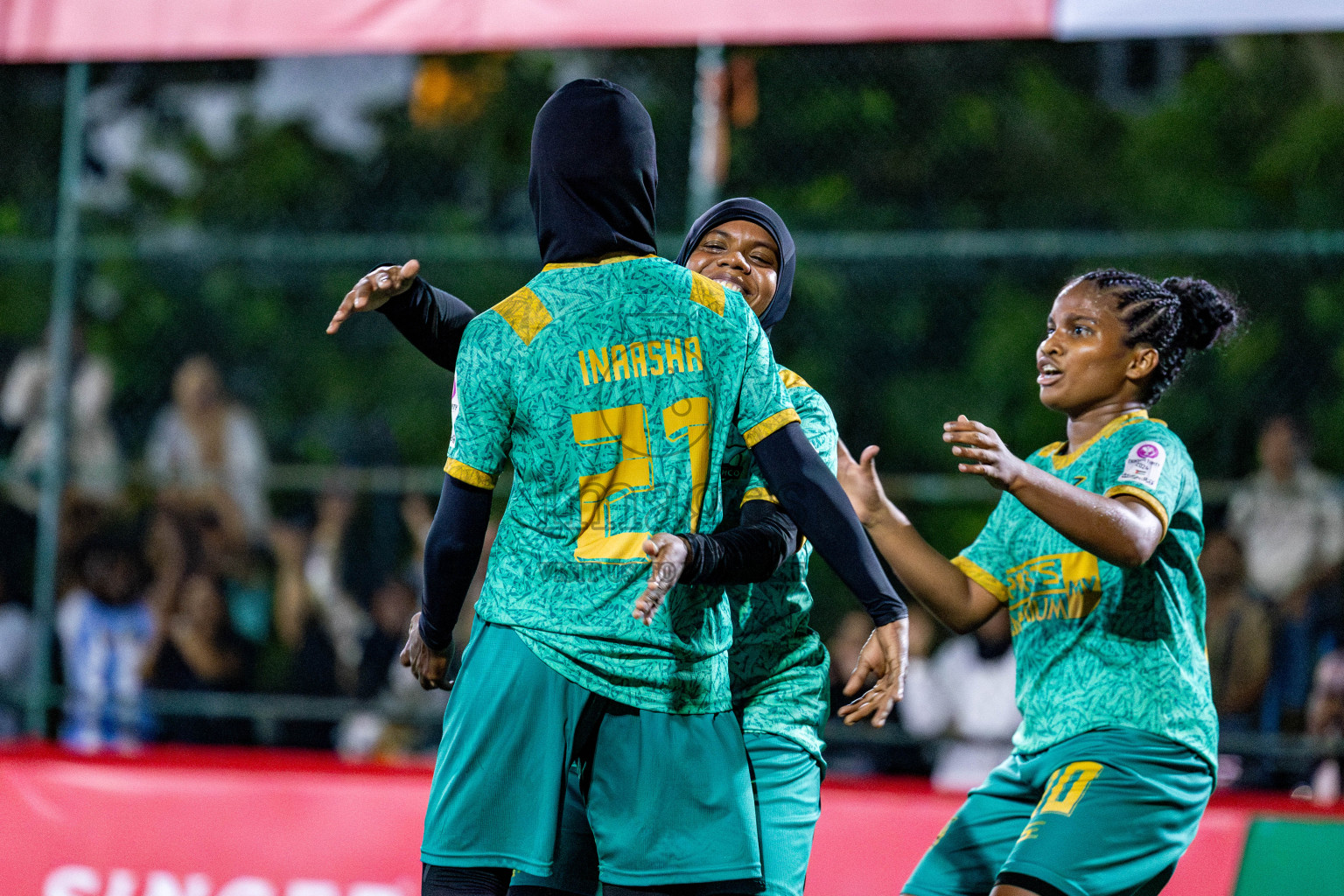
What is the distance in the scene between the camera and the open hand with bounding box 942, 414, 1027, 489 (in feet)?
8.23

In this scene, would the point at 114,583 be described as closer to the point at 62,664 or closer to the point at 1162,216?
the point at 62,664

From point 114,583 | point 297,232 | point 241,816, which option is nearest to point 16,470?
point 114,583

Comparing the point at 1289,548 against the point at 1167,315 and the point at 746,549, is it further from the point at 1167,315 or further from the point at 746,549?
the point at 746,549

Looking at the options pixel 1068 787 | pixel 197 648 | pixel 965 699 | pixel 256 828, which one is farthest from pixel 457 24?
pixel 1068 787

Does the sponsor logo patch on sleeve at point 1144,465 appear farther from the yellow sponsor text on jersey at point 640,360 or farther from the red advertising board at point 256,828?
the red advertising board at point 256,828

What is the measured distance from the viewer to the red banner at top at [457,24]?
18.2ft

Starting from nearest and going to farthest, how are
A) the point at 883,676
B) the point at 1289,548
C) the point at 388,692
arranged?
1. the point at 883,676
2. the point at 1289,548
3. the point at 388,692

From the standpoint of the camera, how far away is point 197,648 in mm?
6785

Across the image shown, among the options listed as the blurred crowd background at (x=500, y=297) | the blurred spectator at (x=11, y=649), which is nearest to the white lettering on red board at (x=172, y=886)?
the blurred crowd background at (x=500, y=297)

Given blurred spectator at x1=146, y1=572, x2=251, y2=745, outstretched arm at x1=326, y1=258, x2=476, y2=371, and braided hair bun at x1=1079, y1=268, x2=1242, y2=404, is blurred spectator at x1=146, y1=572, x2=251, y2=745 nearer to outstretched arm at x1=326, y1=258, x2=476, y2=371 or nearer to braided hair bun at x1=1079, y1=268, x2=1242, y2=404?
outstretched arm at x1=326, y1=258, x2=476, y2=371

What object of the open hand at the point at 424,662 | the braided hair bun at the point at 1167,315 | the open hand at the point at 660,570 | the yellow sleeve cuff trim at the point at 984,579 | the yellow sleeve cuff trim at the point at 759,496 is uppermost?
the braided hair bun at the point at 1167,315

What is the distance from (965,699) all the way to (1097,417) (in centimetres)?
320

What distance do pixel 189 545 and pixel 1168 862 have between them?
5.33 metres

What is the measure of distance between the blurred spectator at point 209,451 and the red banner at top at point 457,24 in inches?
73.8
